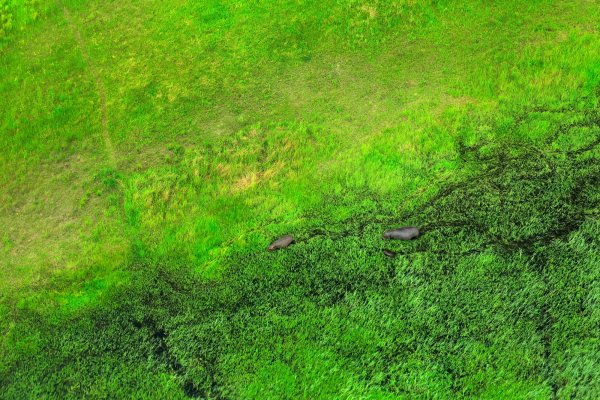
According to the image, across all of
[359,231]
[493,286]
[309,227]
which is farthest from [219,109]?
[493,286]

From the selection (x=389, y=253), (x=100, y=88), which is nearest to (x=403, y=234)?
(x=389, y=253)

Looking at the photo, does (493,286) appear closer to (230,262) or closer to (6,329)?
(230,262)

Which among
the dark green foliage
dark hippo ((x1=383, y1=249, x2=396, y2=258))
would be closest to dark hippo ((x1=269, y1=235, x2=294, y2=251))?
the dark green foliage

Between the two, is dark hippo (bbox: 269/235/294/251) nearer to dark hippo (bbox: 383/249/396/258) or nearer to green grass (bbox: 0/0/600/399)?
green grass (bbox: 0/0/600/399)

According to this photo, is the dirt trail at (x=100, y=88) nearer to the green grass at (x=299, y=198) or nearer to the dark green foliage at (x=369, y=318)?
the green grass at (x=299, y=198)

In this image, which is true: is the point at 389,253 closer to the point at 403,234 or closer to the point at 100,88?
the point at 403,234

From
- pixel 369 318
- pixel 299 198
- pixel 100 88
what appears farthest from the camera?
pixel 100 88
